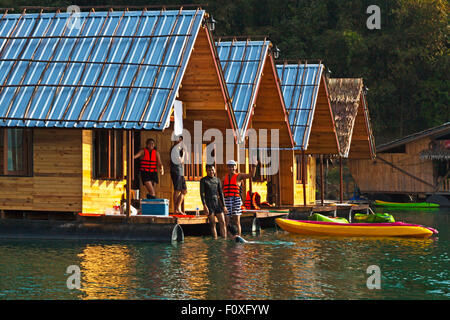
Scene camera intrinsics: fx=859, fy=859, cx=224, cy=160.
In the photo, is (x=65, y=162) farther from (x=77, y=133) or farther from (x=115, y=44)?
(x=115, y=44)

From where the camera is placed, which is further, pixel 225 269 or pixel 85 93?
pixel 85 93

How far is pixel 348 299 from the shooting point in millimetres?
11398

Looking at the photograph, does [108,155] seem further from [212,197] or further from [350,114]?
[350,114]

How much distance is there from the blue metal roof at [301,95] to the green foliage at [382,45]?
26.5 meters

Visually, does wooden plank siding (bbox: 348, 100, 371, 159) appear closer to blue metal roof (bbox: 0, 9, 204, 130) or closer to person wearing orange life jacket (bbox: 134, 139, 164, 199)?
person wearing orange life jacket (bbox: 134, 139, 164, 199)

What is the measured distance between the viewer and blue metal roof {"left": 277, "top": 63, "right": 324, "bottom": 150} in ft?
95.9

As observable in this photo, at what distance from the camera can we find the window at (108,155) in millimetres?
20047

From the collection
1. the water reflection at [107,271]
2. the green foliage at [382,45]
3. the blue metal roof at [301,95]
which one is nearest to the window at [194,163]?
the blue metal roof at [301,95]

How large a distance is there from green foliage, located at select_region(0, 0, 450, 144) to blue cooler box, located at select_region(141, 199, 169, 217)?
39605mm

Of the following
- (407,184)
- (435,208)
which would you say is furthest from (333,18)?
(435,208)

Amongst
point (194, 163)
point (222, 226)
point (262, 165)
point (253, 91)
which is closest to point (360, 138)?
point (262, 165)

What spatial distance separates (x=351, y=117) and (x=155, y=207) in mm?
17804

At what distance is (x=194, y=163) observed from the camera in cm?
2394

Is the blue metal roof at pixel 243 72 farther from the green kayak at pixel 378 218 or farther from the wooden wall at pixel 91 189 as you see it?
the wooden wall at pixel 91 189
